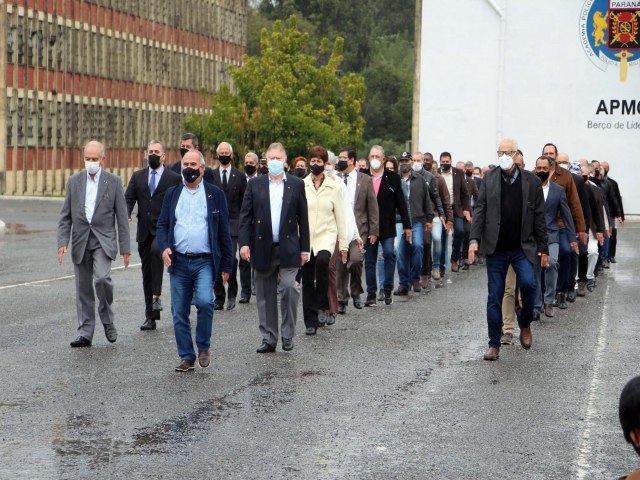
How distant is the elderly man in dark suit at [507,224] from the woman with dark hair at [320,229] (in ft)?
6.48

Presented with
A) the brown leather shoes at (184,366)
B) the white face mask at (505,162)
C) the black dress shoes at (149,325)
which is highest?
the white face mask at (505,162)

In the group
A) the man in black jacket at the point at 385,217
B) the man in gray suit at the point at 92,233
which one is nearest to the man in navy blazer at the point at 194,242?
the man in gray suit at the point at 92,233

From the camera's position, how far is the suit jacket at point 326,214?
14594mm

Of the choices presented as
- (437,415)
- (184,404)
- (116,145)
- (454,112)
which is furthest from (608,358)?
A: (116,145)

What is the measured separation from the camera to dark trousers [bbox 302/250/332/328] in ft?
47.0

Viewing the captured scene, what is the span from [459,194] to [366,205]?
7.22m

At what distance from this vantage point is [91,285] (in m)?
13.2

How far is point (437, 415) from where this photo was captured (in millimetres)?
9766

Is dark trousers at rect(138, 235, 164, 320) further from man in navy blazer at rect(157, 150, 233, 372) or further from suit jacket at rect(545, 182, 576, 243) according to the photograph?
suit jacket at rect(545, 182, 576, 243)

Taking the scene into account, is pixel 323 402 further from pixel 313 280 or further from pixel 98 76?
pixel 98 76

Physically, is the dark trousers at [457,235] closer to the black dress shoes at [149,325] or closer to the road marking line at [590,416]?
the road marking line at [590,416]

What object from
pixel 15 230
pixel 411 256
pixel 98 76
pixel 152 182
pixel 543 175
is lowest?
pixel 15 230

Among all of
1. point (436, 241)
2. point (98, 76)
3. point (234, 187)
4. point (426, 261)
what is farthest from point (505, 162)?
point (98, 76)

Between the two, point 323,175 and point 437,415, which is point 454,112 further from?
point 437,415
